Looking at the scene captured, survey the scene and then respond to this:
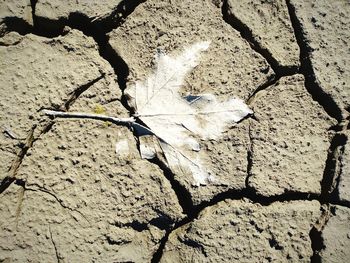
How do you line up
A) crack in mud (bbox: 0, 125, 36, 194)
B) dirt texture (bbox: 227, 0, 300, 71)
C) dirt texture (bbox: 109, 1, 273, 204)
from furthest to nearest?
1. dirt texture (bbox: 227, 0, 300, 71)
2. dirt texture (bbox: 109, 1, 273, 204)
3. crack in mud (bbox: 0, 125, 36, 194)

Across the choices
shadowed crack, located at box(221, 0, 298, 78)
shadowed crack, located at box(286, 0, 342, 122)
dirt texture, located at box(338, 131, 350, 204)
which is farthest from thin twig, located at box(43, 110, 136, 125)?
dirt texture, located at box(338, 131, 350, 204)

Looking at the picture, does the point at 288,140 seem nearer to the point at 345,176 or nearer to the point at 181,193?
the point at 345,176

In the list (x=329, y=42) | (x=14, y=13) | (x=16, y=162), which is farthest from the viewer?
(x=329, y=42)

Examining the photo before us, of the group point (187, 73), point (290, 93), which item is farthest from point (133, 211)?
point (290, 93)

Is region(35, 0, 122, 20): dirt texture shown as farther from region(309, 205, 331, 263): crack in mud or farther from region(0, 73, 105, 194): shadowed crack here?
region(309, 205, 331, 263): crack in mud

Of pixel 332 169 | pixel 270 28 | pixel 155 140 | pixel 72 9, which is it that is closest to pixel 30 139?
pixel 155 140

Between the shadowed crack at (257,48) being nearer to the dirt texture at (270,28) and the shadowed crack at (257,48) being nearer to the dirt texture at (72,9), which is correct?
the dirt texture at (270,28)

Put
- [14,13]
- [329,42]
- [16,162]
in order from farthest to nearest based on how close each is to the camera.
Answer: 1. [329,42]
2. [14,13]
3. [16,162]
